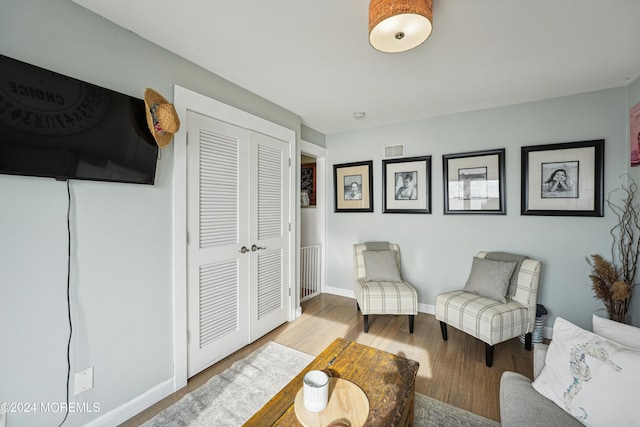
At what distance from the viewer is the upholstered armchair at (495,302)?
2.17m

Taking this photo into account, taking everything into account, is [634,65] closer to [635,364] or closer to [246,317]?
[635,364]

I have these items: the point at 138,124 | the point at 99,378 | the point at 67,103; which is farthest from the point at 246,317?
the point at 67,103

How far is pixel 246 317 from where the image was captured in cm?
247

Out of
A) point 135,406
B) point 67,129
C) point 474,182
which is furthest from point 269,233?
point 474,182

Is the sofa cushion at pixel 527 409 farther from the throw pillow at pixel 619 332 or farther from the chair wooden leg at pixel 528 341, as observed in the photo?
the chair wooden leg at pixel 528 341

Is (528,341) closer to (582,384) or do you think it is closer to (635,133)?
(582,384)

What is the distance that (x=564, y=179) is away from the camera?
2541mm

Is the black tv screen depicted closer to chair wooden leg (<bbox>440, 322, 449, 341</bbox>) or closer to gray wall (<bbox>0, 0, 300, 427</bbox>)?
gray wall (<bbox>0, 0, 300, 427</bbox>)

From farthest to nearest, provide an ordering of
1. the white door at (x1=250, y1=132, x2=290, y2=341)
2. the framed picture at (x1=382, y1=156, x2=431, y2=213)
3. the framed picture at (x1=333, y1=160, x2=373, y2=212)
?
the framed picture at (x1=333, y1=160, x2=373, y2=212)
the framed picture at (x1=382, y1=156, x2=431, y2=213)
the white door at (x1=250, y1=132, x2=290, y2=341)

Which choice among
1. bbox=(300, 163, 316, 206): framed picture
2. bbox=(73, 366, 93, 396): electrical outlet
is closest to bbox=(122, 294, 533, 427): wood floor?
bbox=(73, 366, 93, 396): electrical outlet

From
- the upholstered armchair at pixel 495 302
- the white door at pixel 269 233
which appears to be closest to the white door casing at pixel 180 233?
the white door at pixel 269 233

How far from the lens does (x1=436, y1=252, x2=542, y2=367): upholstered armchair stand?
2.17 meters

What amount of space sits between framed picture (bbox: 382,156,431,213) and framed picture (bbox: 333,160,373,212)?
22 cm

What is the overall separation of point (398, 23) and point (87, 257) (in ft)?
6.80
